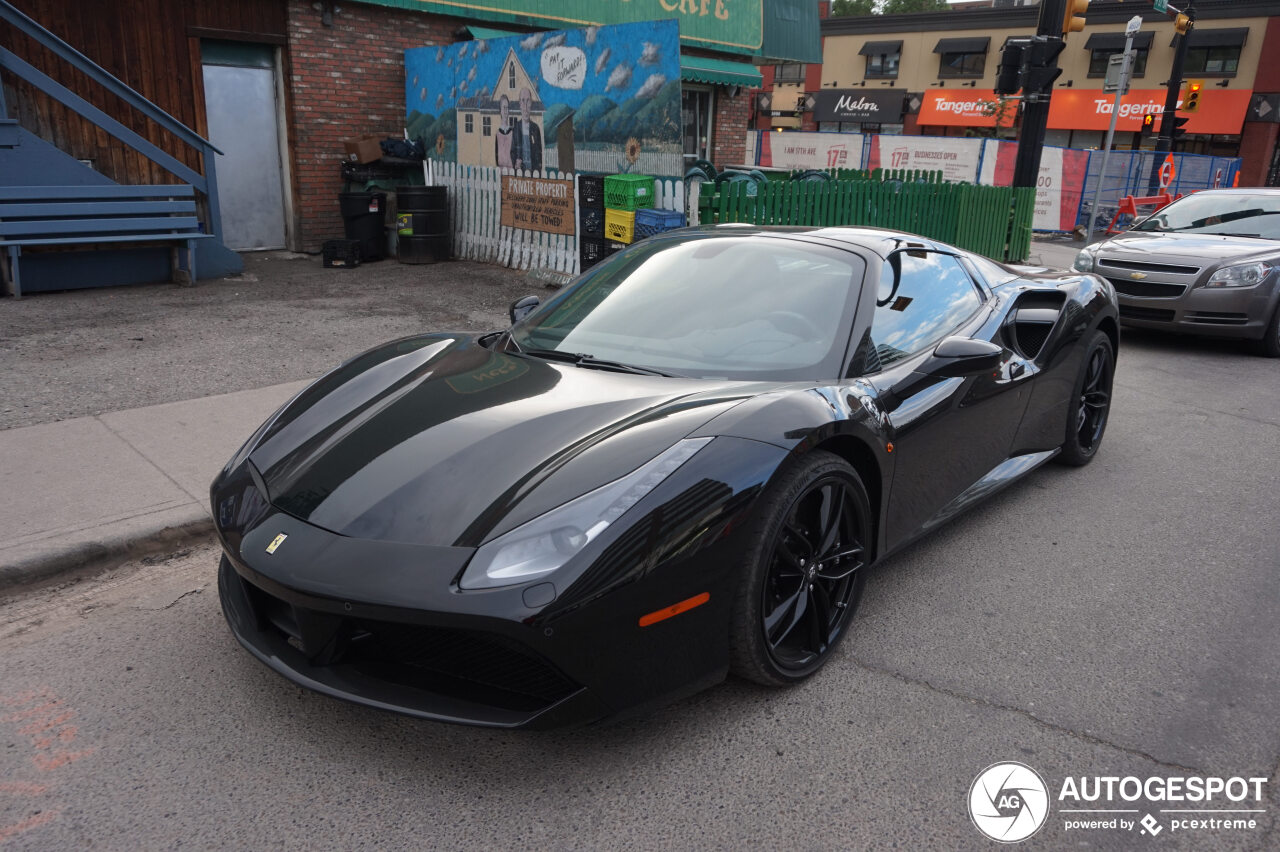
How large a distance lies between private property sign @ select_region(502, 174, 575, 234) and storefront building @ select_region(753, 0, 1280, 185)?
2963cm

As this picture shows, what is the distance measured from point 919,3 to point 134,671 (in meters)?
90.8

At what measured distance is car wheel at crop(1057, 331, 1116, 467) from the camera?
4.77m

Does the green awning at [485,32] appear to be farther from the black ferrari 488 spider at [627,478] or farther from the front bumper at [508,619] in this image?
the front bumper at [508,619]

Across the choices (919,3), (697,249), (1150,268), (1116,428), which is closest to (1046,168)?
(1150,268)

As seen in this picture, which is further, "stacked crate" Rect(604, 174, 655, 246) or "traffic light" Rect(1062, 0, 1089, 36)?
"traffic light" Rect(1062, 0, 1089, 36)

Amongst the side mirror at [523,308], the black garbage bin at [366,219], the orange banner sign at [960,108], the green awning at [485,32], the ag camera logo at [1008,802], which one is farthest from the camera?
the orange banner sign at [960,108]

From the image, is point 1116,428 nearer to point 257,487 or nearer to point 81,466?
point 257,487

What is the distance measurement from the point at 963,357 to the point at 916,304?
429 millimetres

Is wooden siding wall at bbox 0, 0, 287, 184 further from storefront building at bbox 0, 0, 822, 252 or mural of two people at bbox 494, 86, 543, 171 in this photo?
mural of two people at bbox 494, 86, 543, 171

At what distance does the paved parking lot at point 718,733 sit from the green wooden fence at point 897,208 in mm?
6494

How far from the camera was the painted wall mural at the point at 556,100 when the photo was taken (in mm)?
11773

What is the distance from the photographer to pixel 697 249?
12.3 ft

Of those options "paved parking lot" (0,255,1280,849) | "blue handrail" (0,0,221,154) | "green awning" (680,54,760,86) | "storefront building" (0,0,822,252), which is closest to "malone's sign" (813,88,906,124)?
"green awning" (680,54,760,86)

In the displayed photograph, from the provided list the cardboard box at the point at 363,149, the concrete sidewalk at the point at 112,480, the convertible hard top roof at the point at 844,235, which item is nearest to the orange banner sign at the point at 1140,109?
the cardboard box at the point at 363,149
